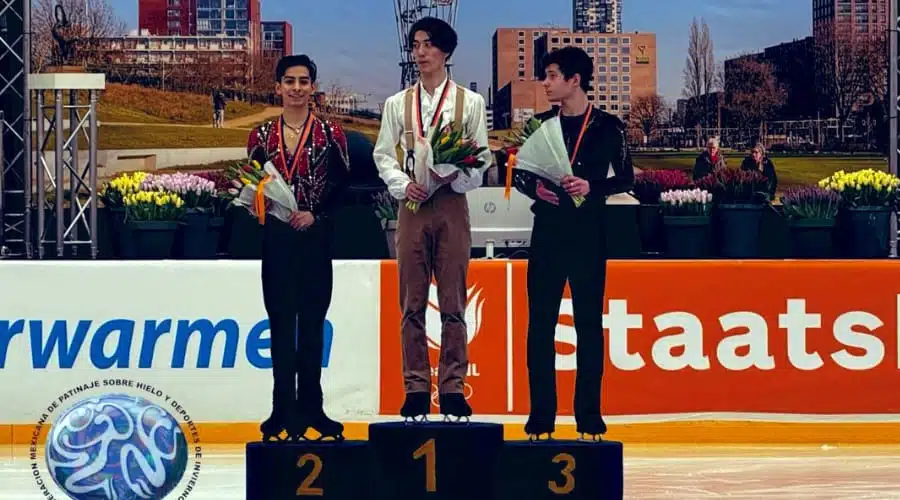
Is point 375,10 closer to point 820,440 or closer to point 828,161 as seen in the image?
point 828,161

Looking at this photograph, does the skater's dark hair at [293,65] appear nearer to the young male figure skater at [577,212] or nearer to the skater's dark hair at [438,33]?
the skater's dark hair at [438,33]

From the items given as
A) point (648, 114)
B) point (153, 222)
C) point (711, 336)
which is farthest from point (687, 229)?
point (648, 114)

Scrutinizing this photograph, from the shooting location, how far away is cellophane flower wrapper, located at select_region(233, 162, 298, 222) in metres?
8.26

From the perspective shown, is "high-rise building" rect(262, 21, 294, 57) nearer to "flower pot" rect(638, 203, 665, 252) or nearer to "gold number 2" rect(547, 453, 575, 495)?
"flower pot" rect(638, 203, 665, 252)

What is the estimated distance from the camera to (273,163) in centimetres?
837

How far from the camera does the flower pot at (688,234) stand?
1348 centimetres

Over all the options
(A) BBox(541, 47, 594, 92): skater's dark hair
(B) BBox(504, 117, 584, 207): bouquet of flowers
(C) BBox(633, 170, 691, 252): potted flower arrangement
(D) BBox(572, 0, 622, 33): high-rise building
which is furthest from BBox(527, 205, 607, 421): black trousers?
(D) BBox(572, 0, 622, 33): high-rise building

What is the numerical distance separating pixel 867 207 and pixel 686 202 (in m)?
1.60

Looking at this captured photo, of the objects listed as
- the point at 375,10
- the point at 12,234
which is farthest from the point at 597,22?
the point at 12,234

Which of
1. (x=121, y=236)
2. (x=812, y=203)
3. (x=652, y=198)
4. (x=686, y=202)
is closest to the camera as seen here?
(x=121, y=236)

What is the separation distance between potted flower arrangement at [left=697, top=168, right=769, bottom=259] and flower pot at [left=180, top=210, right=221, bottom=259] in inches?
179

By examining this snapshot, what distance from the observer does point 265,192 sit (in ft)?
27.1

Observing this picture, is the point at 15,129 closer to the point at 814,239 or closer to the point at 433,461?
the point at 433,461

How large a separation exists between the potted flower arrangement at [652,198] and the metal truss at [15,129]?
5.61m
